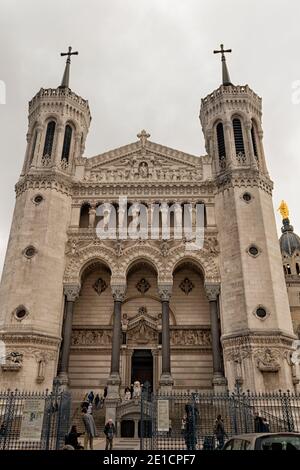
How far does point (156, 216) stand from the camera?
24.9 meters

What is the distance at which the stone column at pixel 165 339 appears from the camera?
20125 millimetres

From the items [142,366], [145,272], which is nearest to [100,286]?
[145,272]

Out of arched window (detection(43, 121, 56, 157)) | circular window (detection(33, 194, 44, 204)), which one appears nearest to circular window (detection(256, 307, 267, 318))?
circular window (detection(33, 194, 44, 204))

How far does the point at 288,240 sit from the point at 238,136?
25.1 m

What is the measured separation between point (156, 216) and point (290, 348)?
1121cm

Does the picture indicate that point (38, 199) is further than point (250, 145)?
No

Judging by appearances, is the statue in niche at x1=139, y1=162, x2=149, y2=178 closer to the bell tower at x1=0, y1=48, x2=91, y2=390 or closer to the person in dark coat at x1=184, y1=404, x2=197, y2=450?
the bell tower at x1=0, y1=48, x2=91, y2=390

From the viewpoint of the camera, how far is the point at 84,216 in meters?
26.2

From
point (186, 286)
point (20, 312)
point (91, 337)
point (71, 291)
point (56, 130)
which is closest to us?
point (20, 312)

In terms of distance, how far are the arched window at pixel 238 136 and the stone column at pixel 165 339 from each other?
36.5ft

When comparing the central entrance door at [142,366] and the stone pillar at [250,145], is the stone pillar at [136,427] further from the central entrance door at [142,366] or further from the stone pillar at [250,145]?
the stone pillar at [250,145]

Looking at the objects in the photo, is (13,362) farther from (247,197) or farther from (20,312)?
(247,197)
